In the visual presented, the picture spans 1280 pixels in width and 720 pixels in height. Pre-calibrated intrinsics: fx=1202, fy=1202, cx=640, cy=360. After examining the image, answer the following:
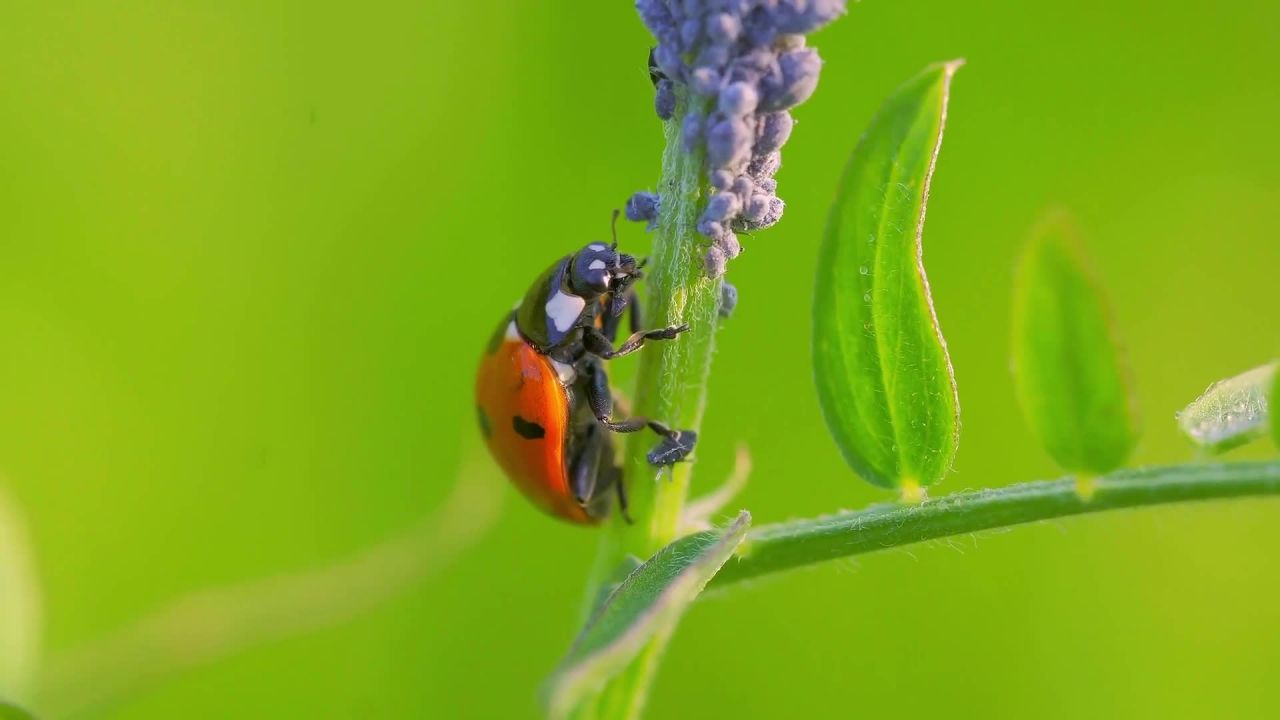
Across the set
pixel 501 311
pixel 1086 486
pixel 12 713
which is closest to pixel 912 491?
pixel 1086 486

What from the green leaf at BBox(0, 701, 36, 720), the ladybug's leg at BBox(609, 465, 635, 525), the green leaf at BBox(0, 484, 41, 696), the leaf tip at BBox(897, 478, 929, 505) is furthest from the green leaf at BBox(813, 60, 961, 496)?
the green leaf at BBox(0, 484, 41, 696)

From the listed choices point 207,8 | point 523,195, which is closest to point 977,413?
point 523,195

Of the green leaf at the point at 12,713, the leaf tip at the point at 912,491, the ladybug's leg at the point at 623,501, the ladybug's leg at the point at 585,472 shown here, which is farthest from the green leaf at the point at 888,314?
the green leaf at the point at 12,713

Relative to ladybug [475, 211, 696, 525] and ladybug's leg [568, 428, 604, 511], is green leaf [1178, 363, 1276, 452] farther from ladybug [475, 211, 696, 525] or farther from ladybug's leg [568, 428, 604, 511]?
ladybug's leg [568, 428, 604, 511]

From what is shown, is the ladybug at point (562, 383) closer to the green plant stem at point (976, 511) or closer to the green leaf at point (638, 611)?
the green plant stem at point (976, 511)

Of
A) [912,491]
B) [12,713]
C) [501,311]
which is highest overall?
[501,311]

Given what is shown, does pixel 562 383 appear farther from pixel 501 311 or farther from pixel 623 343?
pixel 501 311
